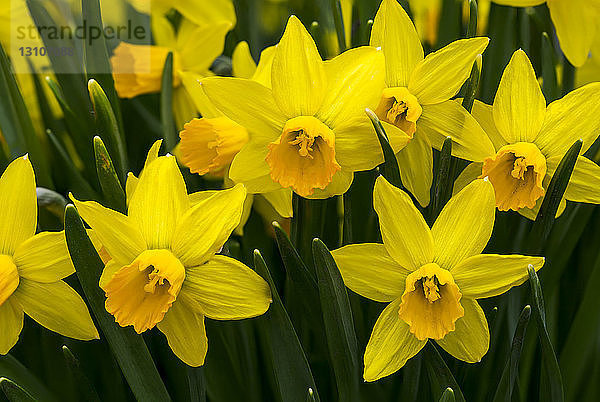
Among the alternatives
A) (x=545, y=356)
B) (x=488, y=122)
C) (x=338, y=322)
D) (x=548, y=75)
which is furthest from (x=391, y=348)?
(x=548, y=75)

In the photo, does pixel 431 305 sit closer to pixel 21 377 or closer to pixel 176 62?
pixel 21 377

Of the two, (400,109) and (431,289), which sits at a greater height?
(400,109)

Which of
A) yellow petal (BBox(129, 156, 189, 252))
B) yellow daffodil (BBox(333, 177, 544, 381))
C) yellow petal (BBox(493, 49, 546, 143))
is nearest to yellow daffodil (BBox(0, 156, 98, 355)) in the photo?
yellow petal (BBox(129, 156, 189, 252))

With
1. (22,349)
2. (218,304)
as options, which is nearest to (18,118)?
(22,349)

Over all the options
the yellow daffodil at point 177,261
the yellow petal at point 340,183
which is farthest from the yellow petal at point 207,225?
the yellow petal at point 340,183

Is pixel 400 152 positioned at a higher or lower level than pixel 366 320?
higher

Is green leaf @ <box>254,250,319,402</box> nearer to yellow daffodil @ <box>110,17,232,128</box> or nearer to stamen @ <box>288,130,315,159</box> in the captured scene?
stamen @ <box>288,130,315,159</box>

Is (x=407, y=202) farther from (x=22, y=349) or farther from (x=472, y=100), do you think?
(x=22, y=349)
